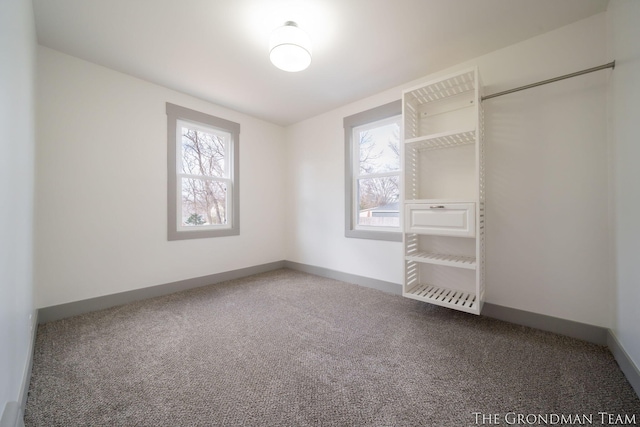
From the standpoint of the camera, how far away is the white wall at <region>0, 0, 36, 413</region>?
0.94 meters

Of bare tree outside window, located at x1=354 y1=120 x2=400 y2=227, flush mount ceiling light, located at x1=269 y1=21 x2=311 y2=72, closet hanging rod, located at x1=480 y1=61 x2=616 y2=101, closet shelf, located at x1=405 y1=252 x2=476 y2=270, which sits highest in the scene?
flush mount ceiling light, located at x1=269 y1=21 x2=311 y2=72

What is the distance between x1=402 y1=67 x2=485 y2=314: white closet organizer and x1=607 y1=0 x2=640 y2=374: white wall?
767 millimetres

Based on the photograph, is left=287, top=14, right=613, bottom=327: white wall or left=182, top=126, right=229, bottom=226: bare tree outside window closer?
left=287, top=14, right=613, bottom=327: white wall

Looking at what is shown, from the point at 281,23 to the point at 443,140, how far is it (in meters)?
1.74

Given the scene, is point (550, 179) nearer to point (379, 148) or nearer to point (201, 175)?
point (379, 148)

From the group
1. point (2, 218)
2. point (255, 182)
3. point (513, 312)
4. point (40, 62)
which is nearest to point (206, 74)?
point (40, 62)

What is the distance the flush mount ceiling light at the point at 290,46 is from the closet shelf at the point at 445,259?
6.62ft

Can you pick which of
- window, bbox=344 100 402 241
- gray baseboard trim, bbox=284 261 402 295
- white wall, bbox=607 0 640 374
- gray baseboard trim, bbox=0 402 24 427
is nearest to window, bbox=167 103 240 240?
gray baseboard trim, bbox=284 261 402 295

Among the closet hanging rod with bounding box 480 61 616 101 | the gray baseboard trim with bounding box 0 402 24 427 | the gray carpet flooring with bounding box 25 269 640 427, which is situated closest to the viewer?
the gray baseboard trim with bounding box 0 402 24 427

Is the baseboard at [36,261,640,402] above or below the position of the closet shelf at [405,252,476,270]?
below

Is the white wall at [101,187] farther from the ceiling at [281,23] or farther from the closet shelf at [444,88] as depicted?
the closet shelf at [444,88]

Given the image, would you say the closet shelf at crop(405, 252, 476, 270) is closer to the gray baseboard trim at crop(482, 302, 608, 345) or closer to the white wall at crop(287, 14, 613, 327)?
the white wall at crop(287, 14, 613, 327)

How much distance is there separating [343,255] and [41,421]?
9.35 ft

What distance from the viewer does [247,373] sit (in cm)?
146
